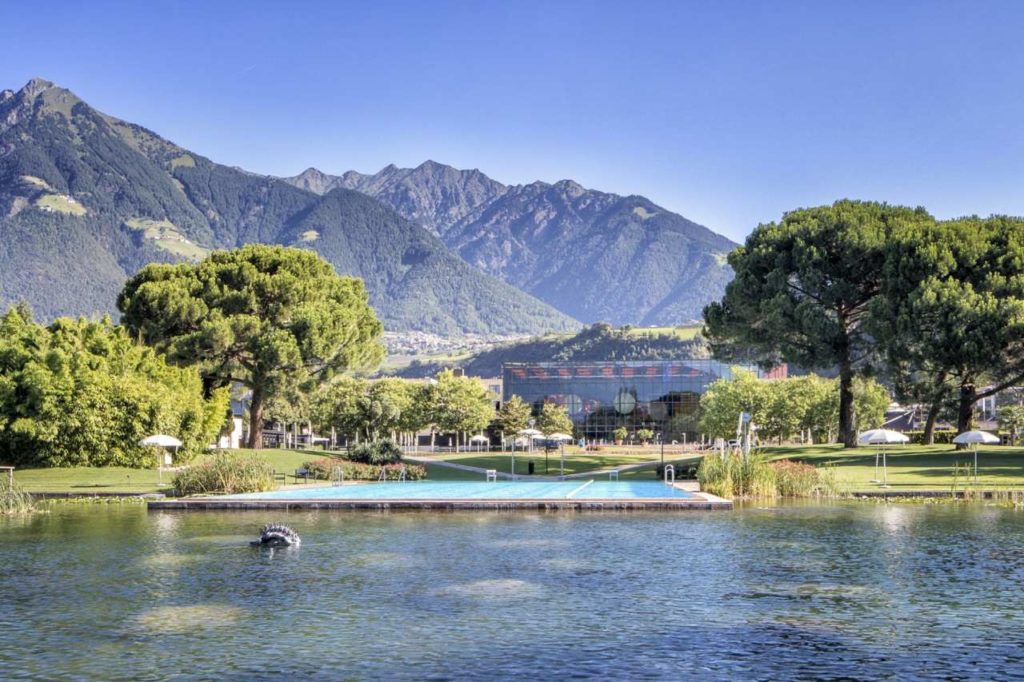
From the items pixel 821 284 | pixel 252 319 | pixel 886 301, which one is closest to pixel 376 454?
pixel 252 319

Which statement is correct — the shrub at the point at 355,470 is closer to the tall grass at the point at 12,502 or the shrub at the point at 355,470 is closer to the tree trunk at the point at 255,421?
the tree trunk at the point at 255,421

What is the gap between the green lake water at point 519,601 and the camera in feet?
45.5

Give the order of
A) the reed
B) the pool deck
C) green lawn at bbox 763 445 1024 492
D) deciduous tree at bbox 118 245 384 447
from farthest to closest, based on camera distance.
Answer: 1. deciduous tree at bbox 118 245 384 447
2. green lawn at bbox 763 445 1024 492
3. the reed
4. the pool deck

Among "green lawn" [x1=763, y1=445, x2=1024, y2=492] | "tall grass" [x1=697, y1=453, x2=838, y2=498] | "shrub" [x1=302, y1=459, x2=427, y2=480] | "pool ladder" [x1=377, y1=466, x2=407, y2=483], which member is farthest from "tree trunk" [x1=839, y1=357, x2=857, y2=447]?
"pool ladder" [x1=377, y1=466, x2=407, y2=483]

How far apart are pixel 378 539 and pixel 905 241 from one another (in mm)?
37149

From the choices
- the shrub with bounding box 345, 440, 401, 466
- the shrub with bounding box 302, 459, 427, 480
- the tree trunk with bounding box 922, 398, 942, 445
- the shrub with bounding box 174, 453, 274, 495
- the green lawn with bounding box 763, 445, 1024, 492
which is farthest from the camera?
the tree trunk with bounding box 922, 398, 942, 445

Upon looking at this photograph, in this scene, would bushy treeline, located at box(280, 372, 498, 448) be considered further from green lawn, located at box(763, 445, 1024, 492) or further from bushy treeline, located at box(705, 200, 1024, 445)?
green lawn, located at box(763, 445, 1024, 492)

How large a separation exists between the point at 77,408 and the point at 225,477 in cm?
1152

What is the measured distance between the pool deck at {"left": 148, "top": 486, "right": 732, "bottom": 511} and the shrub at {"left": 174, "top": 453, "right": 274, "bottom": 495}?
132 inches

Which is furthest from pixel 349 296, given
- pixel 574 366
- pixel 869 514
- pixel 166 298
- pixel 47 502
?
pixel 574 366

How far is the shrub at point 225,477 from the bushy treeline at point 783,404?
45.1 metres

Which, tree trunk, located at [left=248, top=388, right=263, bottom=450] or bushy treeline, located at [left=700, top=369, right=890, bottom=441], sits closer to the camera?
tree trunk, located at [left=248, top=388, right=263, bottom=450]

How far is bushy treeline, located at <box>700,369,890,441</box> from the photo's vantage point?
81.8m

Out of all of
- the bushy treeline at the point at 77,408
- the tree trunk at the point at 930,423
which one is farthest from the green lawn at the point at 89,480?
the tree trunk at the point at 930,423
